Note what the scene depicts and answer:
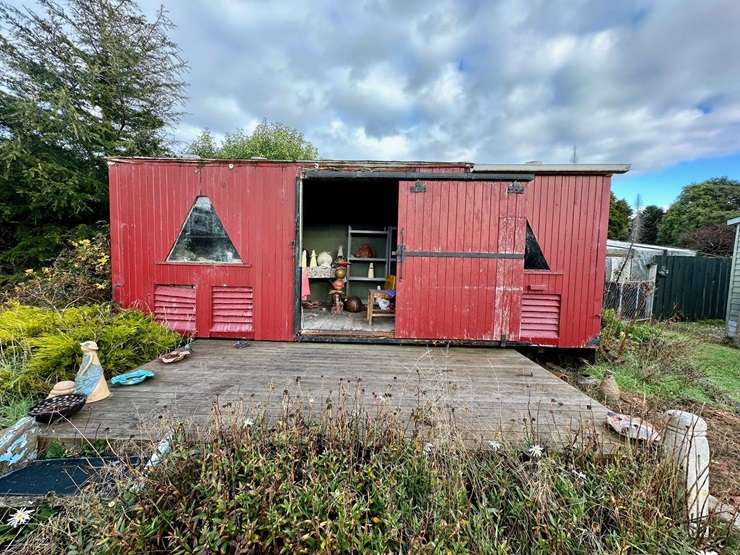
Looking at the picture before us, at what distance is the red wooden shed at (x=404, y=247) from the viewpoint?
386cm

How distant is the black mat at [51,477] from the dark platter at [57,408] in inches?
11.6

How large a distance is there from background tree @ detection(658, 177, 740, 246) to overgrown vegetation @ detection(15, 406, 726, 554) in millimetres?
22447

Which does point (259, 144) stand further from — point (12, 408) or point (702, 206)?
point (702, 206)

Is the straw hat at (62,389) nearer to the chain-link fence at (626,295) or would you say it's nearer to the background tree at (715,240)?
the chain-link fence at (626,295)

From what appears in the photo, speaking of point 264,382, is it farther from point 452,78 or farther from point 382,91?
point 382,91

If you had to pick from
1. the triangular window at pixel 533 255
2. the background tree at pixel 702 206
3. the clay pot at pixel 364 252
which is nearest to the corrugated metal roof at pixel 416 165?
the triangular window at pixel 533 255

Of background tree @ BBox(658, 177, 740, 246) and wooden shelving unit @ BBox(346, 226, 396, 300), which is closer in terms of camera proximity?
wooden shelving unit @ BBox(346, 226, 396, 300)

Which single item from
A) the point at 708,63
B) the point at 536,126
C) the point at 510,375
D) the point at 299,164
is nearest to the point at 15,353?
the point at 299,164

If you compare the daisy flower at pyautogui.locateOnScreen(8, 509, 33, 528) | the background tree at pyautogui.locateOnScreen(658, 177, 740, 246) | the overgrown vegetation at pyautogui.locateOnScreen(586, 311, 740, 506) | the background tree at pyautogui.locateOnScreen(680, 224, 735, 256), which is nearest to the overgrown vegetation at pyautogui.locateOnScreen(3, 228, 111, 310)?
the daisy flower at pyautogui.locateOnScreen(8, 509, 33, 528)

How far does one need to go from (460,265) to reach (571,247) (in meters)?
1.42

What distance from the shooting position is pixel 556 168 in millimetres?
3869

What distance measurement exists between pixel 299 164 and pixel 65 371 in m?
3.04

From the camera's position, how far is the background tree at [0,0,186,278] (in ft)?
18.7

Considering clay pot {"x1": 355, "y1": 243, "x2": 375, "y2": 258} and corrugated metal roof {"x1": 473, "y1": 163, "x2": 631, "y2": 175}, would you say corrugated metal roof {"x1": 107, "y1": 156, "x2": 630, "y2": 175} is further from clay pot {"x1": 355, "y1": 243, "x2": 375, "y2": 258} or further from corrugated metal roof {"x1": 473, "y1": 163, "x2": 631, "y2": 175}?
clay pot {"x1": 355, "y1": 243, "x2": 375, "y2": 258}
